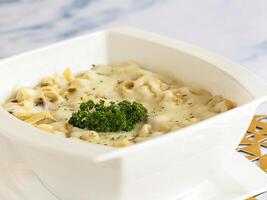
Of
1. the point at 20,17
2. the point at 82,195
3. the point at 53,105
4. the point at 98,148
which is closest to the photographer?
the point at 98,148

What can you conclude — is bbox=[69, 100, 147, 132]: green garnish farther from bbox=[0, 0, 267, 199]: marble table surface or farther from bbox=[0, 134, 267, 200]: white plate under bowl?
bbox=[0, 0, 267, 199]: marble table surface

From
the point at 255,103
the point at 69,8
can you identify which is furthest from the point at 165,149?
the point at 69,8

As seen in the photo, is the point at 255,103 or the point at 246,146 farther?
the point at 246,146

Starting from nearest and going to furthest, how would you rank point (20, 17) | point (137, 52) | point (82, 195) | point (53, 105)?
point (82, 195) → point (53, 105) → point (137, 52) → point (20, 17)

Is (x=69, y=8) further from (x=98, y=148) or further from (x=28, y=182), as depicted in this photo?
(x=98, y=148)

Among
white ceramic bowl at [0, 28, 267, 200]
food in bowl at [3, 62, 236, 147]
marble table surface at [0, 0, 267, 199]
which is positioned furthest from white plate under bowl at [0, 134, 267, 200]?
marble table surface at [0, 0, 267, 199]

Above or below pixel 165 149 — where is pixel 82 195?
below

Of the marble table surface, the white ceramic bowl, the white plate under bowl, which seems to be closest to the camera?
the white ceramic bowl
